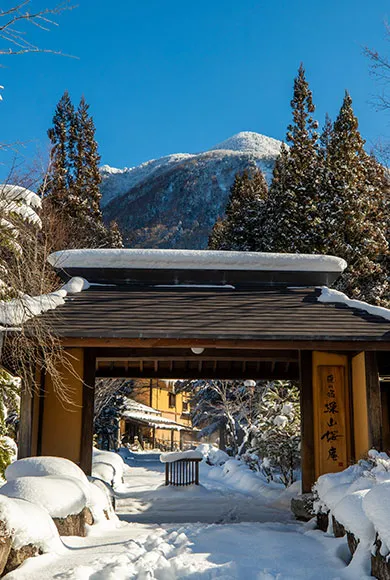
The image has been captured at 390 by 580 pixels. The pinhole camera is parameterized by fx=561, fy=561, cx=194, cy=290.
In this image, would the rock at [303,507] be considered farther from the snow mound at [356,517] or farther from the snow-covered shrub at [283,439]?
the snow-covered shrub at [283,439]

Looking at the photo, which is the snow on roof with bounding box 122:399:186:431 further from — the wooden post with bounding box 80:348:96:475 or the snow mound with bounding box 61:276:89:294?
the wooden post with bounding box 80:348:96:475

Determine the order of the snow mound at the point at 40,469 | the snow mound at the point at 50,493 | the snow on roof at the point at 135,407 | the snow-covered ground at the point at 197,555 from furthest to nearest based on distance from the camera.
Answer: the snow on roof at the point at 135,407, the snow mound at the point at 40,469, the snow mound at the point at 50,493, the snow-covered ground at the point at 197,555

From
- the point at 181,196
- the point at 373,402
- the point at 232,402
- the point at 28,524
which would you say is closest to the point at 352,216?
the point at 232,402

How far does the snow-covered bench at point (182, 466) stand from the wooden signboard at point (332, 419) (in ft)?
28.1

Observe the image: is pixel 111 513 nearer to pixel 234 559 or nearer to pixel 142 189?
pixel 234 559

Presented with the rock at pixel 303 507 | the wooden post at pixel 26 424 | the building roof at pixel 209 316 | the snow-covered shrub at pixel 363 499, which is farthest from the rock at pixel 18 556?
the rock at pixel 303 507

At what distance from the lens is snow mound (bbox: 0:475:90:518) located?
5820mm

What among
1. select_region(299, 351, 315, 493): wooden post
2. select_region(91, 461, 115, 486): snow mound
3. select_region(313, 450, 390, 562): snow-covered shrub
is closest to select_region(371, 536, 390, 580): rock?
select_region(313, 450, 390, 562): snow-covered shrub

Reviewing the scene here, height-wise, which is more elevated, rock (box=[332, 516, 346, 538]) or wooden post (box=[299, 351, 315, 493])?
wooden post (box=[299, 351, 315, 493])

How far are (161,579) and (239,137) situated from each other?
465ft

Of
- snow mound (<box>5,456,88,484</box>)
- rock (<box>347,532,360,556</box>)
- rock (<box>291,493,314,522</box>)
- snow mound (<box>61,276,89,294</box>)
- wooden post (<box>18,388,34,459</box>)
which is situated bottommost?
rock (<box>291,493,314,522</box>)

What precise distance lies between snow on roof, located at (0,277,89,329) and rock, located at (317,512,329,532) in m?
4.56

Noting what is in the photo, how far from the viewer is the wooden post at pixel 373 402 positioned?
8336mm

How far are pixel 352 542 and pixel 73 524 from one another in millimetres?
3032
